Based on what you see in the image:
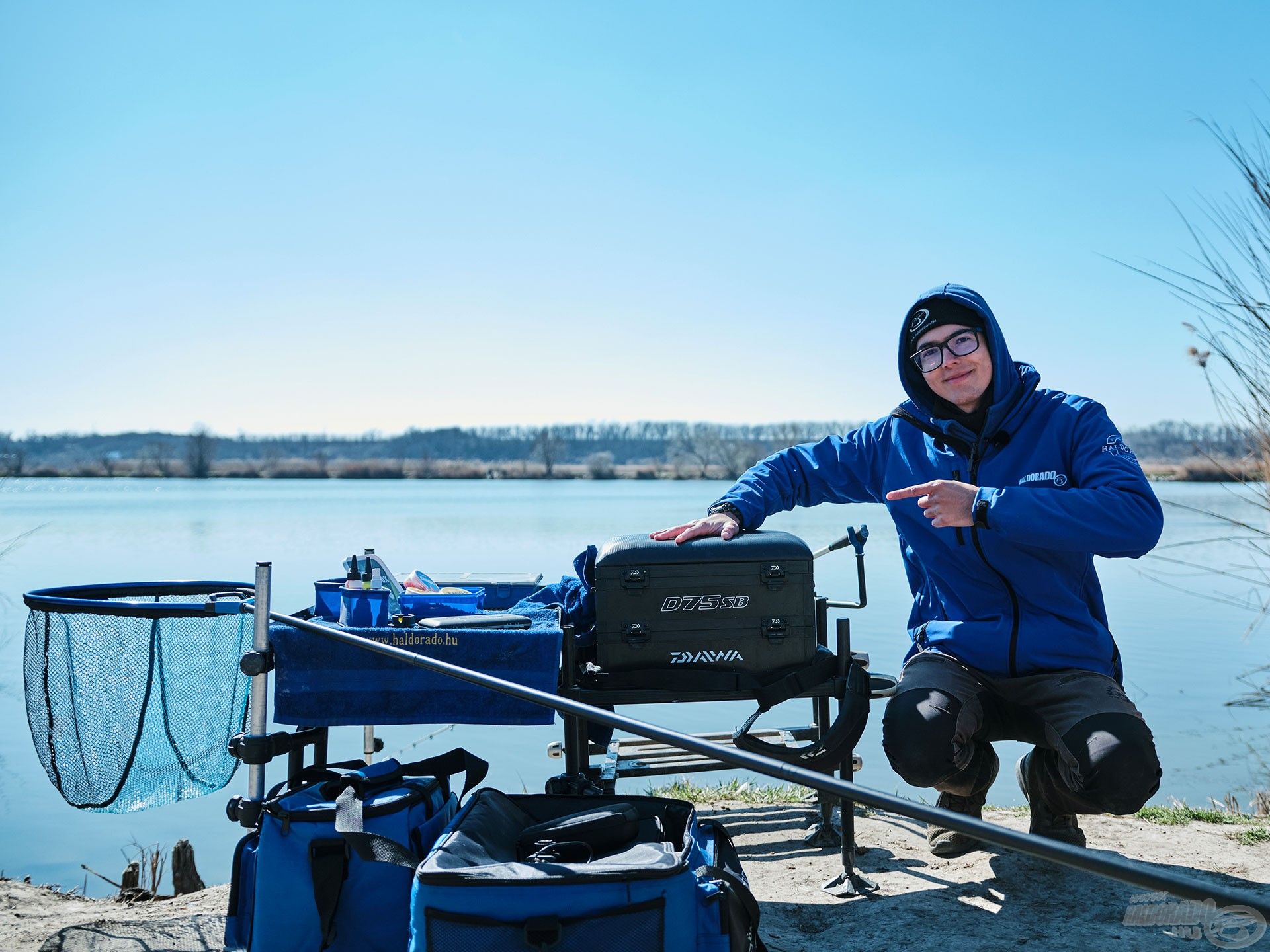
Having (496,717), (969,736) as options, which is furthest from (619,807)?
(969,736)

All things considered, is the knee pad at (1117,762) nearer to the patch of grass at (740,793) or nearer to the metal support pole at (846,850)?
the metal support pole at (846,850)

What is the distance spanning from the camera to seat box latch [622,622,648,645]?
9.03 ft

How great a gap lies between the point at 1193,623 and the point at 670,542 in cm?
1027

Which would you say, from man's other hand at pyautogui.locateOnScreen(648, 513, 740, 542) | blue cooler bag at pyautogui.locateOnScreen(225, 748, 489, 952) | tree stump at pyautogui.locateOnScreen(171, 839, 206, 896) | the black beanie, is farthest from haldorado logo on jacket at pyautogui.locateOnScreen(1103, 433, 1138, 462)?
tree stump at pyautogui.locateOnScreen(171, 839, 206, 896)

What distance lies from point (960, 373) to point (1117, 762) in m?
1.13

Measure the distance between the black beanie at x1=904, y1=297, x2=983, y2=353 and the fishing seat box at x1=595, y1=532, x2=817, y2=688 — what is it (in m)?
0.82

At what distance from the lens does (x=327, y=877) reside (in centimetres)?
222

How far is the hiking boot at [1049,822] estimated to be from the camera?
2824mm

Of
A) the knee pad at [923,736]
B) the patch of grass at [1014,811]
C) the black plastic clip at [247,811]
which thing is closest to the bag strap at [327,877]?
the black plastic clip at [247,811]

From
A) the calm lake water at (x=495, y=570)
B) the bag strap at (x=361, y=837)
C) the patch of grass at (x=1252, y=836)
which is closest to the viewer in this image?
the bag strap at (x=361, y=837)

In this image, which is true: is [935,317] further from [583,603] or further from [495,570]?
[495,570]

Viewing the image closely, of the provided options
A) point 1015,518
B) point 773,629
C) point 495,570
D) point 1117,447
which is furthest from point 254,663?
point 495,570

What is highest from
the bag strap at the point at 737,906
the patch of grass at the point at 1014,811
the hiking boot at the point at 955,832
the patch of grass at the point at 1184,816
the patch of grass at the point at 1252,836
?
the bag strap at the point at 737,906

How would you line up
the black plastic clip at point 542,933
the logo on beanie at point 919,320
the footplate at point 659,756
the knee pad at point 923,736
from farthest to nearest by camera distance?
1. the footplate at point 659,756
2. the logo on beanie at point 919,320
3. the knee pad at point 923,736
4. the black plastic clip at point 542,933
